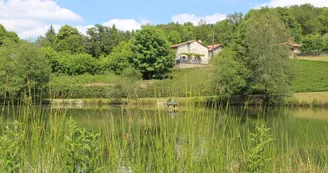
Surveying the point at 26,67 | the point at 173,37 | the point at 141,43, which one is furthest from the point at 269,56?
the point at 173,37

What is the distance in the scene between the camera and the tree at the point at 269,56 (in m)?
24.2

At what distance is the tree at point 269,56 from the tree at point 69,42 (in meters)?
28.0

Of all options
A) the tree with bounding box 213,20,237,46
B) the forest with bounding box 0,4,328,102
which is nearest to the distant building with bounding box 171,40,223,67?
the forest with bounding box 0,4,328,102

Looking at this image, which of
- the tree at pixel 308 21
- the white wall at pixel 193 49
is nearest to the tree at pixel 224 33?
the white wall at pixel 193 49

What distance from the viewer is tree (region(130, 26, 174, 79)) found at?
3569 centimetres

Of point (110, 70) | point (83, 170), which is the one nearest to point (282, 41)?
point (110, 70)

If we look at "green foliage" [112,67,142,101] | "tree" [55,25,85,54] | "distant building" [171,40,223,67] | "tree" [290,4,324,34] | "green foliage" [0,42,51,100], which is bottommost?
"green foliage" [112,67,142,101]

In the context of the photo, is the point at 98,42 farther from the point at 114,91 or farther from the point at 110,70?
the point at 114,91

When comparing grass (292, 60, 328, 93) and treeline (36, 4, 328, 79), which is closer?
grass (292, 60, 328, 93)

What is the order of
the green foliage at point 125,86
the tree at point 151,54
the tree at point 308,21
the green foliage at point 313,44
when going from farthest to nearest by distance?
the tree at point 308,21
the green foliage at point 313,44
the tree at point 151,54
the green foliage at point 125,86

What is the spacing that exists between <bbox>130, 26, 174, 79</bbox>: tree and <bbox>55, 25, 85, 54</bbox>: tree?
1257 cm

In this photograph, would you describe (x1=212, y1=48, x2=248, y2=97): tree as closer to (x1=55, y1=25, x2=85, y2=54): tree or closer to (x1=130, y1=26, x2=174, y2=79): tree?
(x1=130, y1=26, x2=174, y2=79): tree

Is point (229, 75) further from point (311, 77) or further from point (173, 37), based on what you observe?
point (173, 37)

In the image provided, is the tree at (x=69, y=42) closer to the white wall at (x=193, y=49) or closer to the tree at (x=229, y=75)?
the white wall at (x=193, y=49)
